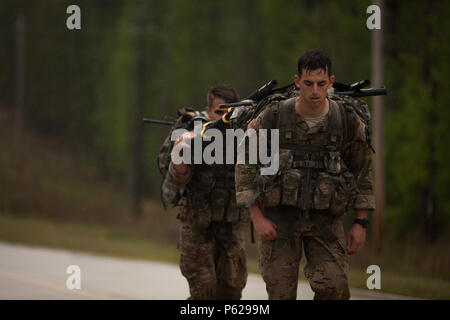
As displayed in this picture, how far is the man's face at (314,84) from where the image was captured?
5469 millimetres

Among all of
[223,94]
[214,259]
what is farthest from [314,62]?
[214,259]

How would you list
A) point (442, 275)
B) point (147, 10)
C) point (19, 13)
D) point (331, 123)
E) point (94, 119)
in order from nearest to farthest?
point (331, 123), point (442, 275), point (147, 10), point (94, 119), point (19, 13)

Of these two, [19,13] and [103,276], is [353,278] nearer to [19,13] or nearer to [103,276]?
[103,276]

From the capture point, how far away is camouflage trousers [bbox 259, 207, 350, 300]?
5.68 metres

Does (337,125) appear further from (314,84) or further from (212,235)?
(212,235)

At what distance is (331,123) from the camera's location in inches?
224

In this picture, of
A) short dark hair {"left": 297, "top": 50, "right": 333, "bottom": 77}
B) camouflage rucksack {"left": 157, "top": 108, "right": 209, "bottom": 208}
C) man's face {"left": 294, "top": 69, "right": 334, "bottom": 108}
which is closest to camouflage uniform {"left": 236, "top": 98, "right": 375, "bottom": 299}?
man's face {"left": 294, "top": 69, "right": 334, "bottom": 108}

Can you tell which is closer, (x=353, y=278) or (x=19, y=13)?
(x=353, y=278)

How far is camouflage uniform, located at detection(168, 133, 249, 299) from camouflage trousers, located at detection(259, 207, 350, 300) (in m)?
1.87

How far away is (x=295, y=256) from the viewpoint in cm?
577

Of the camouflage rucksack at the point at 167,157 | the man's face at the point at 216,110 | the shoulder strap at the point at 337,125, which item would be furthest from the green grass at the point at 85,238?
the shoulder strap at the point at 337,125

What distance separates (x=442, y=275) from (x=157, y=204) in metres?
25.4

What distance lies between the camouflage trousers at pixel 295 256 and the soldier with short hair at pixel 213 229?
1874mm
